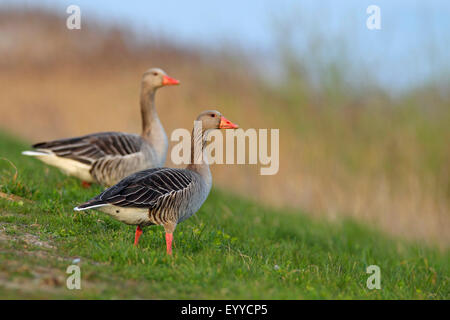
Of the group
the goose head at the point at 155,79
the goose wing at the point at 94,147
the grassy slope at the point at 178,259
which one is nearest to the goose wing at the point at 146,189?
the grassy slope at the point at 178,259

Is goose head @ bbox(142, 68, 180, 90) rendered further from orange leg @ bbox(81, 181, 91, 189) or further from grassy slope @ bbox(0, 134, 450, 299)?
grassy slope @ bbox(0, 134, 450, 299)

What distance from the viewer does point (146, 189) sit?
6.53m

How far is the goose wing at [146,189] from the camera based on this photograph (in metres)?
6.29

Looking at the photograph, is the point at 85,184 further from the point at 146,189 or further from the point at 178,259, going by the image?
the point at 178,259

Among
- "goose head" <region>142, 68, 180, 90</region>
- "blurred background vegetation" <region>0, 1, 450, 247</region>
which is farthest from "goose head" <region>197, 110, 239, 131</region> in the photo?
"blurred background vegetation" <region>0, 1, 450, 247</region>

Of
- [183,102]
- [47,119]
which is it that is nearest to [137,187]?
[183,102]

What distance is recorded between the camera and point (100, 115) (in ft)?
66.2

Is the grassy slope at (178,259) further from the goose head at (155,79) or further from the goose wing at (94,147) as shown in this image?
the goose head at (155,79)

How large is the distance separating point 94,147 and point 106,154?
35 cm

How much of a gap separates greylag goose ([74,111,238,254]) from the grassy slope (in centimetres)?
38

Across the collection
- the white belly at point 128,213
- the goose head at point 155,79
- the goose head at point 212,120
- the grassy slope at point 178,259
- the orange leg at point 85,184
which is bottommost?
the grassy slope at point 178,259

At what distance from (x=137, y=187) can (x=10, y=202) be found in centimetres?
256

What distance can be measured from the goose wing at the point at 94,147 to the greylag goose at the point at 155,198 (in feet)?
12.3

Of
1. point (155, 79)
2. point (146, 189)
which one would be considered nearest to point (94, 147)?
point (155, 79)
